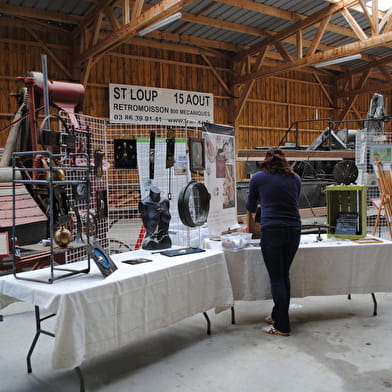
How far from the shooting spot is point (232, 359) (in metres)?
2.68

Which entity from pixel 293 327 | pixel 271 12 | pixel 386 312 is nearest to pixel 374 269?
pixel 386 312

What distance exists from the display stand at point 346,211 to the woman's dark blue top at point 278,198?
3.03ft

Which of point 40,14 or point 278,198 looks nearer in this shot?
point 278,198

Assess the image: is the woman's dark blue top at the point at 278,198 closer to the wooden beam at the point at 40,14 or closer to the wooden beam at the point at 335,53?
the wooden beam at the point at 335,53

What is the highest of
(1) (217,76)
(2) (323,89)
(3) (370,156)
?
(2) (323,89)

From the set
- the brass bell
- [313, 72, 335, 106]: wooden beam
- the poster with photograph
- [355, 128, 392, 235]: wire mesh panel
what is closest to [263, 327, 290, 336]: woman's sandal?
the poster with photograph

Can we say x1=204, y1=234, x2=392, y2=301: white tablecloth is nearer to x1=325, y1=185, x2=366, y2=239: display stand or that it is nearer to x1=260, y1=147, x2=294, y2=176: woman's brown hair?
x1=325, y1=185, x2=366, y2=239: display stand

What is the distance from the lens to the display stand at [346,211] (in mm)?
3730

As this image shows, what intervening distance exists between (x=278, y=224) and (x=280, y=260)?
26 centimetres

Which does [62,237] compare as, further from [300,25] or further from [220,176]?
[300,25]

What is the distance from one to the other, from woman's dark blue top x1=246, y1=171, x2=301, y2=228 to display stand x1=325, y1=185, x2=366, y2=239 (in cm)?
92

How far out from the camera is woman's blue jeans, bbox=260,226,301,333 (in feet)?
9.71

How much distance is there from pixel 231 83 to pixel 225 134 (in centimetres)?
902

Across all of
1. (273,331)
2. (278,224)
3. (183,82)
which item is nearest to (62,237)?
(278,224)
